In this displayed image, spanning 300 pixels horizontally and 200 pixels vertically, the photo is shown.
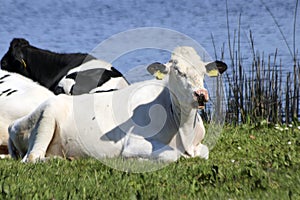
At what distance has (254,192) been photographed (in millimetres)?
6660

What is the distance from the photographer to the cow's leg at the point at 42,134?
8.76m

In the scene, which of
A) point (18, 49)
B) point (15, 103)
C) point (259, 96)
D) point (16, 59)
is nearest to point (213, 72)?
point (15, 103)

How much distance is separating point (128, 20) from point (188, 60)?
27563 millimetres

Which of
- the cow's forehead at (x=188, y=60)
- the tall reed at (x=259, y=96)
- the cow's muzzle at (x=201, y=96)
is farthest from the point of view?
the tall reed at (x=259, y=96)

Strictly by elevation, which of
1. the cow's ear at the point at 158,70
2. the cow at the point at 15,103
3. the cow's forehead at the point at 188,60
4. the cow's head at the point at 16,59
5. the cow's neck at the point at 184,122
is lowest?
the cow's head at the point at 16,59

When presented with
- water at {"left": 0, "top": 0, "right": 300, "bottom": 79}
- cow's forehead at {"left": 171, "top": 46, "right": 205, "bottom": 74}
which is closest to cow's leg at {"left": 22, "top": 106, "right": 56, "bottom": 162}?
cow's forehead at {"left": 171, "top": 46, "right": 205, "bottom": 74}

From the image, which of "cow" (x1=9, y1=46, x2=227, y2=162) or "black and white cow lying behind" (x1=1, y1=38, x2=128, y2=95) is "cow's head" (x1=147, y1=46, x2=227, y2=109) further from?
"black and white cow lying behind" (x1=1, y1=38, x2=128, y2=95)

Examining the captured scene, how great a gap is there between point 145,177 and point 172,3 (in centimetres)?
3482

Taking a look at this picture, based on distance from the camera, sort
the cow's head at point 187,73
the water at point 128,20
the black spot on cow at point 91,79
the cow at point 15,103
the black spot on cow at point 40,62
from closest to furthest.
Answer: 1. the cow's head at point 187,73
2. the cow at point 15,103
3. the black spot on cow at point 91,79
4. the black spot on cow at point 40,62
5. the water at point 128,20

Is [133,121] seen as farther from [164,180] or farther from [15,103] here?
[15,103]

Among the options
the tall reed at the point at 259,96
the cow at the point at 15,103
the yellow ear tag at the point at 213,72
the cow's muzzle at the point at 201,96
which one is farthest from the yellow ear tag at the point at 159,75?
the tall reed at the point at 259,96

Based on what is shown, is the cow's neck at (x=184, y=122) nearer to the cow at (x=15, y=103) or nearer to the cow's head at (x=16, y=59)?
the cow at (x=15, y=103)

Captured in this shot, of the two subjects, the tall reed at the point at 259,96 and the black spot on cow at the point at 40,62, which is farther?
the black spot on cow at the point at 40,62

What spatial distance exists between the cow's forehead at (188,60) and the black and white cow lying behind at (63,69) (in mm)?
3332
